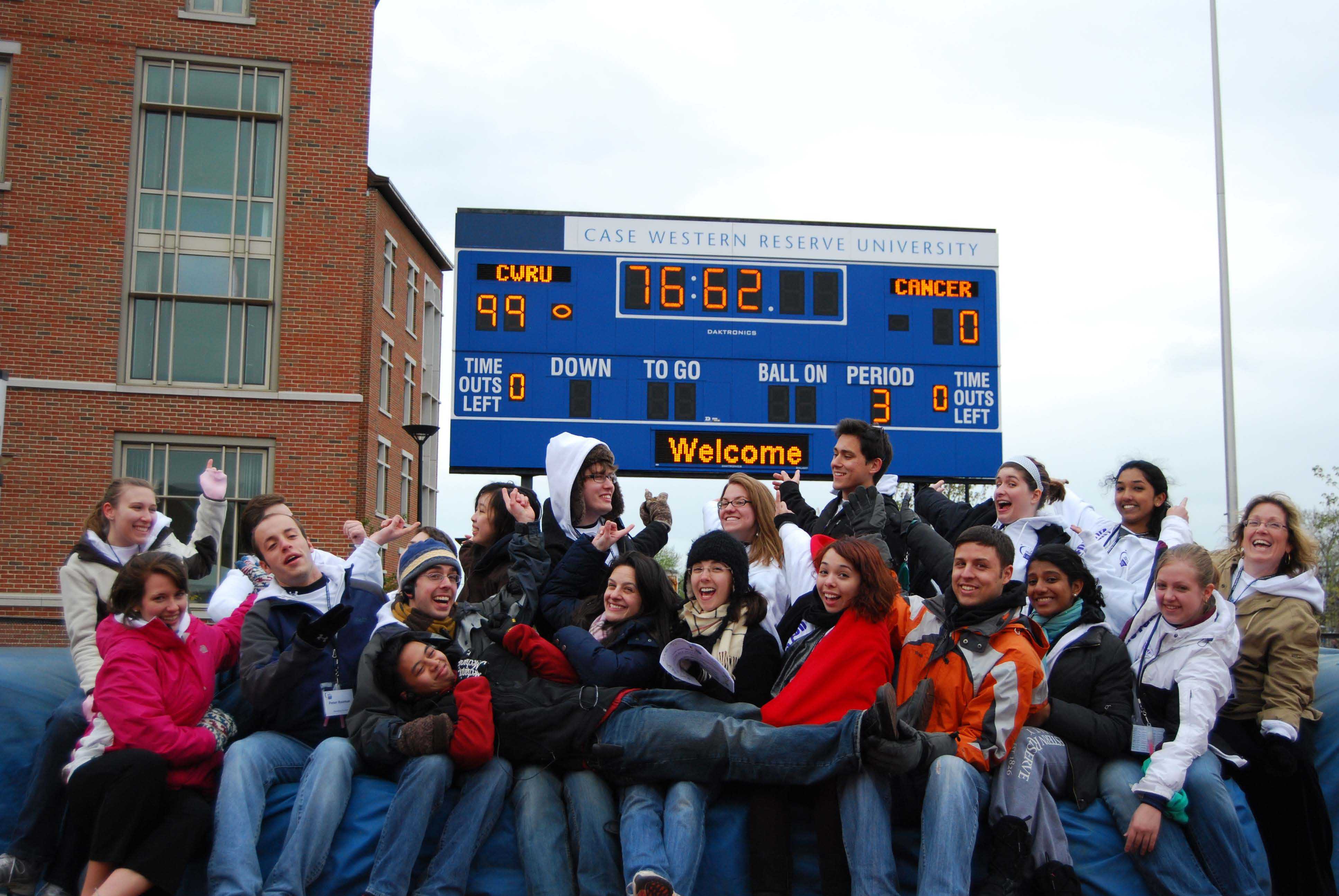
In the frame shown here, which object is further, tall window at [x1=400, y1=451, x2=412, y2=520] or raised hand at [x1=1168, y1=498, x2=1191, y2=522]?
tall window at [x1=400, y1=451, x2=412, y2=520]

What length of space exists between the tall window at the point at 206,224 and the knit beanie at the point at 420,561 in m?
15.9

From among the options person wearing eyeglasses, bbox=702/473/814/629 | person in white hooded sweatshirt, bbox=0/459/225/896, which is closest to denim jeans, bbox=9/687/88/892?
person in white hooded sweatshirt, bbox=0/459/225/896

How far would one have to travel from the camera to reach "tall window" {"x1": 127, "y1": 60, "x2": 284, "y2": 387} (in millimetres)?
19125

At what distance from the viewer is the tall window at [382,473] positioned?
25328 millimetres

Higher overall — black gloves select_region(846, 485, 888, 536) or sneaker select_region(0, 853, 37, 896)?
black gloves select_region(846, 485, 888, 536)

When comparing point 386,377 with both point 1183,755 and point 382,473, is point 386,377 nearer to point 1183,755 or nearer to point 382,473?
point 382,473

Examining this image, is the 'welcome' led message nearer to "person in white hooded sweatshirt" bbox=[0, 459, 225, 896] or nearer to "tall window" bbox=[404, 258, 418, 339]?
"person in white hooded sweatshirt" bbox=[0, 459, 225, 896]

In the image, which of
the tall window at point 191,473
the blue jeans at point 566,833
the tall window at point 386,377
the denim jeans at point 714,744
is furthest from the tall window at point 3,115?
the denim jeans at point 714,744

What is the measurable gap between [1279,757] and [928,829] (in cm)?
163

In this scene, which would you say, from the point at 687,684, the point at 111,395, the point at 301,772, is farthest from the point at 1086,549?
the point at 111,395

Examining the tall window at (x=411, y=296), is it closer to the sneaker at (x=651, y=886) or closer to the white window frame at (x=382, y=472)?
the white window frame at (x=382, y=472)

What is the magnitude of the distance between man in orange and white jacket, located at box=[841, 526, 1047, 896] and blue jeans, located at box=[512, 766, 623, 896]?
0.96 metres

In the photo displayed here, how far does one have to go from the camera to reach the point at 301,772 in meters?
4.58

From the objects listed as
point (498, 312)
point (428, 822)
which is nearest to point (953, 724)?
point (428, 822)
